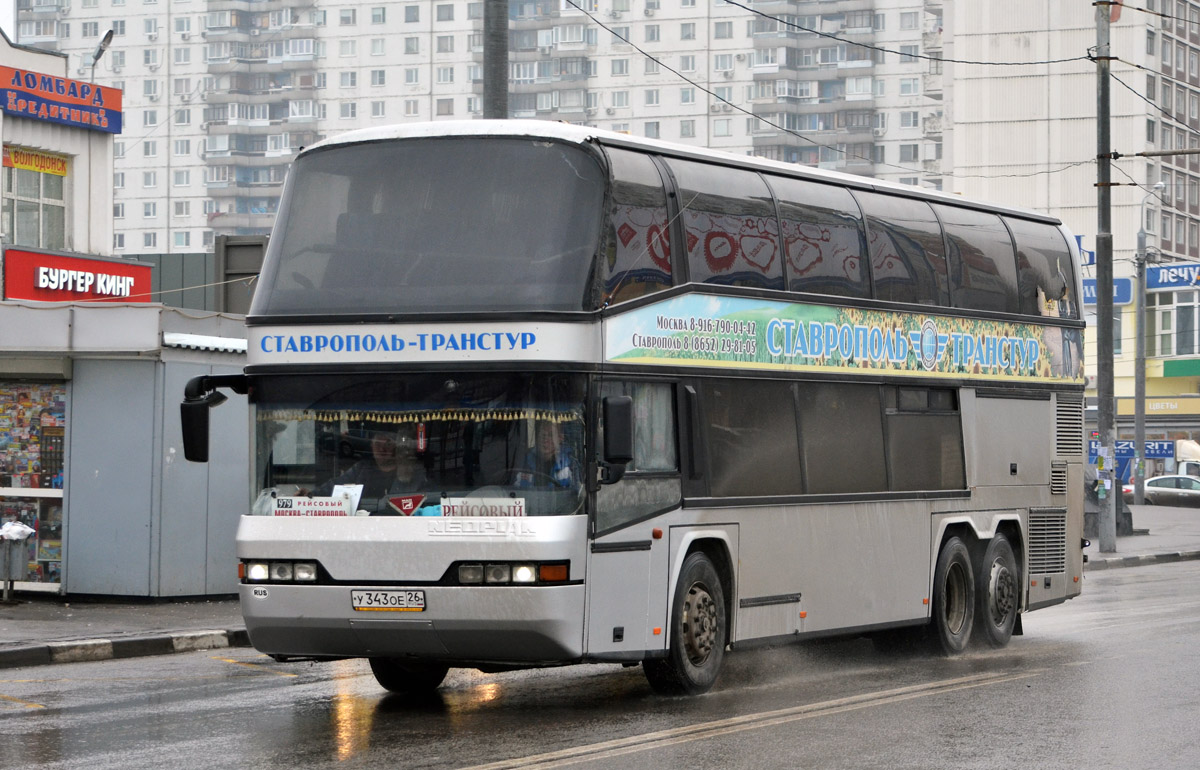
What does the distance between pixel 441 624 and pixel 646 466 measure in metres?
1.72

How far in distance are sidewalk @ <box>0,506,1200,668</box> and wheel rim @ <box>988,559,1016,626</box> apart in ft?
21.2

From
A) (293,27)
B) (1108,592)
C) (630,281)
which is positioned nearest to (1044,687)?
(630,281)

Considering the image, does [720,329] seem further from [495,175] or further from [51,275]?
[51,275]

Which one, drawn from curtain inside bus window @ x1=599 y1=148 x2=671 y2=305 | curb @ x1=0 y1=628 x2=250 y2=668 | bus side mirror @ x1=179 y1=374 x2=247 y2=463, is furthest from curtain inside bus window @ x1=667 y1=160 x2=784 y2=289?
curb @ x1=0 y1=628 x2=250 y2=668

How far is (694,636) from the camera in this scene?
38.2 feet

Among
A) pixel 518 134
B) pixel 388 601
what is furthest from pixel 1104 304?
pixel 388 601

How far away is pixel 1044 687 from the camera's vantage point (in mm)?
12062

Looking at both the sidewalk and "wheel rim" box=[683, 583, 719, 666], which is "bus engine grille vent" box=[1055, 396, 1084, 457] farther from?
the sidewalk

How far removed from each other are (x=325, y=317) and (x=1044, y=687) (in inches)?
210

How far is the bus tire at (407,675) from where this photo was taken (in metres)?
11.9

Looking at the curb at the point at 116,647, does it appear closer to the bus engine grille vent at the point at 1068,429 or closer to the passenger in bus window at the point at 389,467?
the passenger in bus window at the point at 389,467

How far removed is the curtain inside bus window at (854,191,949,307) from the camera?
14.1 metres

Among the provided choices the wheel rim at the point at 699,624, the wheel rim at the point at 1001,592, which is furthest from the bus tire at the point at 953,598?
the wheel rim at the point at 699,624

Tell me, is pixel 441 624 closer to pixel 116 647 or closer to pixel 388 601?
pixel 388 601
